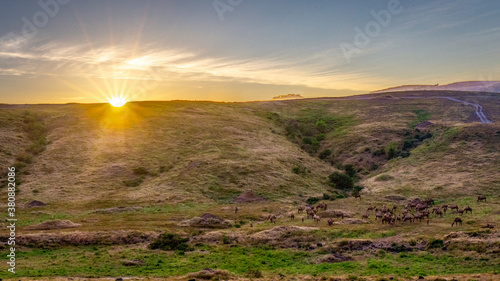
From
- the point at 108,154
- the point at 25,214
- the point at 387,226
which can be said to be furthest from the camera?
the point at 108,154

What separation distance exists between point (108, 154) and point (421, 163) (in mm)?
70840

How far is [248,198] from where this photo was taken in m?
64.5

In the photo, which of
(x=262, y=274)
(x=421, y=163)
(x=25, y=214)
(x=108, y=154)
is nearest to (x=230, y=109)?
(x=108, y=154)

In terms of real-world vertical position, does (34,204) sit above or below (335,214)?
below

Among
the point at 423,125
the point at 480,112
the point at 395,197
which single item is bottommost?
the point at 395,197

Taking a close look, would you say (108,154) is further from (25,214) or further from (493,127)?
(493,127)

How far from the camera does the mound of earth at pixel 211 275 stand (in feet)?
90.7

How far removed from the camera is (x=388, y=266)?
29094mm

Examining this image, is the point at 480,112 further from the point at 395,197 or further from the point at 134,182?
the point at 134,182

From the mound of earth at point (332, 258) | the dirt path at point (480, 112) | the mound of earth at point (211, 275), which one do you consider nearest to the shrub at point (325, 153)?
the dirt path at point (480, 112)

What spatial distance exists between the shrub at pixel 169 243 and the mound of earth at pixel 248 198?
24514 mm

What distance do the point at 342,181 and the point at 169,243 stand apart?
1885 inches

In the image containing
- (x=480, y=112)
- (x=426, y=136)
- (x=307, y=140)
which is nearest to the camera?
→ (x=426, y=136)

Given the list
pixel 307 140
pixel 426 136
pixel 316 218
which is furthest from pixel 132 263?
pixel 426 136
